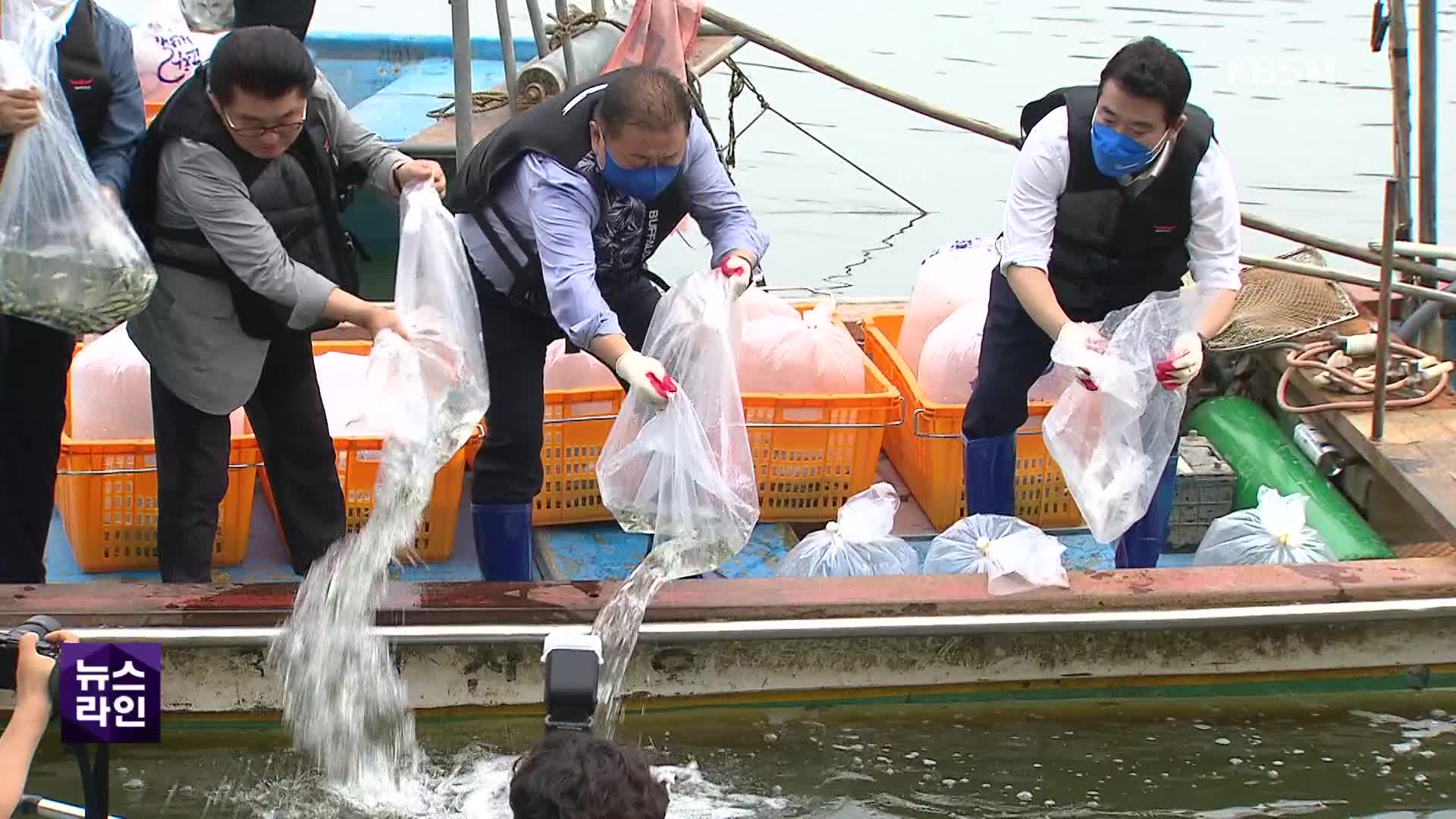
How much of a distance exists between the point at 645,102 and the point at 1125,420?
4.35ft

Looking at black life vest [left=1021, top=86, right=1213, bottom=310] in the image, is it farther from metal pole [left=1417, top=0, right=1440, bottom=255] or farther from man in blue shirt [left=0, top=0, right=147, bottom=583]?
man in blue shirt [left=0, top=0, right=147, bottom=583]

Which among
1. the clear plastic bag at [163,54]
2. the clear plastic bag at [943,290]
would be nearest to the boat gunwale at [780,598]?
the clear plastic bag at [943,290]

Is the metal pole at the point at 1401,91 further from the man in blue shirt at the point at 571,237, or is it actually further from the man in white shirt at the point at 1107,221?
the man in blue shirt at the point at 571,237

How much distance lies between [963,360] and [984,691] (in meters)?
0.96

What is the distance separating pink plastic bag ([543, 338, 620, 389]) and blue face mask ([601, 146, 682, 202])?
3.20 ft

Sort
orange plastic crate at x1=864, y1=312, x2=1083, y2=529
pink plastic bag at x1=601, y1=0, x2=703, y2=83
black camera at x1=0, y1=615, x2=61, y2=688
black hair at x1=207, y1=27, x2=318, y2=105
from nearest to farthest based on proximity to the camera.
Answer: black camera at x1=0, y1=615, x2=61, y2=688, black hair at x1=207, y1=27, x2=318, y2=105, orange plastic crate at x1=864, y1=312, x2=1083, y2=529, pink plastic bag at x1=601, y1=0, x2=703, y2=83

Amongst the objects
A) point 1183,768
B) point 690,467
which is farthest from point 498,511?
point 1183,768

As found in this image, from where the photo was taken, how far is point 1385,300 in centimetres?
418

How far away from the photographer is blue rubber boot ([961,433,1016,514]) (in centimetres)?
410

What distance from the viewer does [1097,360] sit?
3.66 m

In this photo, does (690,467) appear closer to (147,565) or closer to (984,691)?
(984,691)

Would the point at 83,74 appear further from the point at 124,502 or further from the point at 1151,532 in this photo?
the point at 1151,532

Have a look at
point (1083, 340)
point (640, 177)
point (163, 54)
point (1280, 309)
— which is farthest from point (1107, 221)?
point (163, 54)

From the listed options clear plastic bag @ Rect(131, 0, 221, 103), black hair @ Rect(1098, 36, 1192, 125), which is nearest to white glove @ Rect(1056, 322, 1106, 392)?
black hair @ Rect(1098, 36, 1192, 125)
